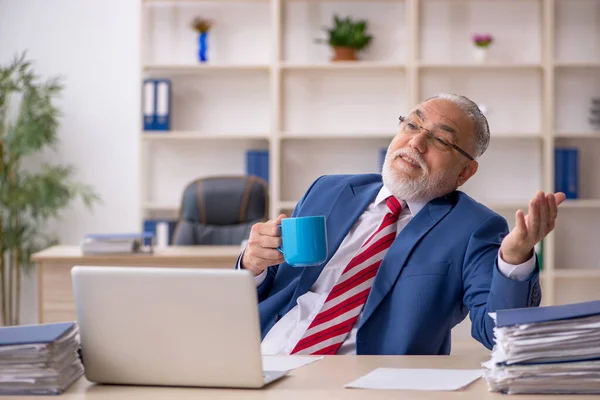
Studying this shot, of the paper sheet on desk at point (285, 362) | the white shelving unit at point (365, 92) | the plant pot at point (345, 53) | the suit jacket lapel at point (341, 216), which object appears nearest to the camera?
the paper sheet on desk at point (285, 362)

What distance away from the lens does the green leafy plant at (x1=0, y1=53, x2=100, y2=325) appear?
504 cm

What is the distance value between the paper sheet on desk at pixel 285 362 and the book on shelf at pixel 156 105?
3.73m

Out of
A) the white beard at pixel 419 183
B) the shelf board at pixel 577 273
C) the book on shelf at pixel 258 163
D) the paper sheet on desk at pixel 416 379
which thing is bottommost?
the shelf board at pixel 577 273

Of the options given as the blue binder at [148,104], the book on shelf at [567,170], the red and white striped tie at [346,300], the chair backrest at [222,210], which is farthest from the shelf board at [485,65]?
the red and white striped tie at [346,300]

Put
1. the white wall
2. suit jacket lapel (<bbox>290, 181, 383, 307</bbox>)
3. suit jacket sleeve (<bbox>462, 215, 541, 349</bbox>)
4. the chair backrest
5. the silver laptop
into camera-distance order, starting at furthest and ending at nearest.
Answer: the white wall < the chair backrest < suit jacket lapel (<bbox>290, 181, 383, 307</bbox>) < suit jacket sleeve (<bbox>462, 215, 541, 349</bbox>) < the silver laptop

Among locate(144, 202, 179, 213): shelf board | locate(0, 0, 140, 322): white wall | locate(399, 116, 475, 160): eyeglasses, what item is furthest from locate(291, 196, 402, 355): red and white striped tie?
→ locate(0, 0, 140, 322): white wall

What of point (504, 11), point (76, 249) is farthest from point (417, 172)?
point (504, 11)

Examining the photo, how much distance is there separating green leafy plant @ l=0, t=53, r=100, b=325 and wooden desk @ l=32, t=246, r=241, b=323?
4.46 feet

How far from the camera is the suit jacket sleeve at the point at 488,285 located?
1.71 metres

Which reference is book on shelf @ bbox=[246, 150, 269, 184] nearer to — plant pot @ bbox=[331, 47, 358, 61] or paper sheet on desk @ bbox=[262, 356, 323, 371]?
plant pot @ bbox=[331, 47, 358, 61]

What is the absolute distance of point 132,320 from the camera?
4.52ft

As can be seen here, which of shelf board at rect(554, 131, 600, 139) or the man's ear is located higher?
shelf board at rect(554, 131, 600, 139)

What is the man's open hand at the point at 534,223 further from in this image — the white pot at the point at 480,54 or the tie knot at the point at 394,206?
the white pot at the point at 480,54

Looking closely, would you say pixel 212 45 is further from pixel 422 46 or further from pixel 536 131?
pixel 536 131
